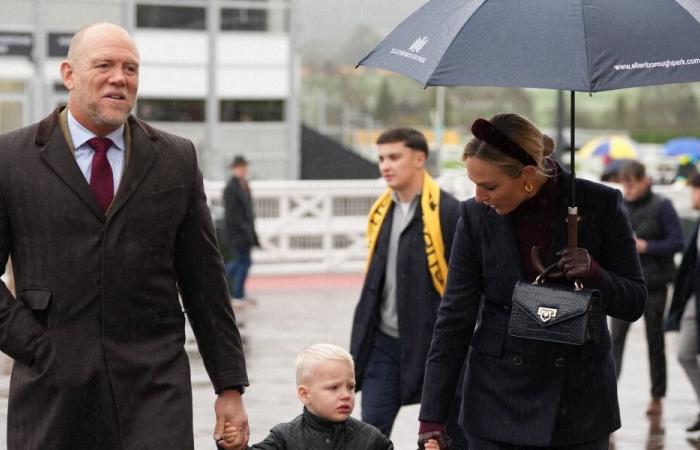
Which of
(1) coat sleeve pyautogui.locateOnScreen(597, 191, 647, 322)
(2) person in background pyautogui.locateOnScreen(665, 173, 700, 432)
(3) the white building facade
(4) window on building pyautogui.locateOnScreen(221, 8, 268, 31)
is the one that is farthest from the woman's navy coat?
(4) window on building pyautogui.locateOnScreen(221, 8, 268, 31)

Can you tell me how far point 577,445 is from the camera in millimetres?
4641

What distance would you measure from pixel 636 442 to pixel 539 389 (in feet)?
16.9

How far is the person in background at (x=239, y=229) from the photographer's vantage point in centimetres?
1742

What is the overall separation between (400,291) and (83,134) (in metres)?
2.69

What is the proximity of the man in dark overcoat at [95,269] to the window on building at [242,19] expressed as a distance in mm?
27090

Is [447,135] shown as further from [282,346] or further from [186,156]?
[186,156]

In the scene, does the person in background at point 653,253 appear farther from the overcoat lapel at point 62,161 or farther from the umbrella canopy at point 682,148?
the umbrella canopy at point 682,148

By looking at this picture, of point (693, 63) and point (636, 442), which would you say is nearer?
point (693, 63)

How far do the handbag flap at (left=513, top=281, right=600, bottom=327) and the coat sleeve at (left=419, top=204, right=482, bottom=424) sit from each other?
34 cm

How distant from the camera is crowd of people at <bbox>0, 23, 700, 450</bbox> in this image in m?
4.23

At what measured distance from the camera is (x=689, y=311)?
33.2 feet

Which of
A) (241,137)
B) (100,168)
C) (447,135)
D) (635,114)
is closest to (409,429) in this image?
(100,168)

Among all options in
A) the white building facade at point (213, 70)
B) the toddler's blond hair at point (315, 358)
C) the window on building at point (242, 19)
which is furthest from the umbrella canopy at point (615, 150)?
the toddler's blond hair at point (315, 358)

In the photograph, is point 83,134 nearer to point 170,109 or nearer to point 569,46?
point 569,46
